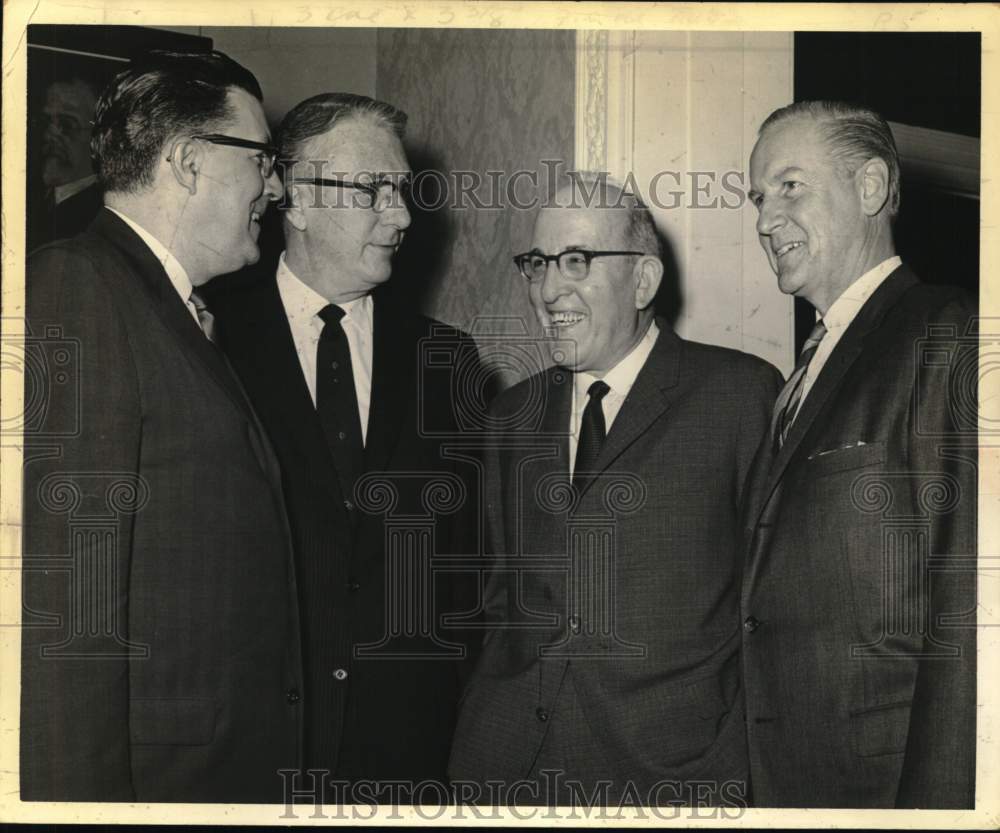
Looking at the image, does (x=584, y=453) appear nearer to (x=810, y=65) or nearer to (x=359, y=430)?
(x=359, y=430)

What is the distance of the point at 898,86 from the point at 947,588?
2.99 feet

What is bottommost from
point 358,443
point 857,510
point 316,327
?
point 857,510

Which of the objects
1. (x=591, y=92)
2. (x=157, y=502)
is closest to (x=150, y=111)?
(x=157, y=502)

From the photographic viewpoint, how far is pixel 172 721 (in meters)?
2.14

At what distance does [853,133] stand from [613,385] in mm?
622

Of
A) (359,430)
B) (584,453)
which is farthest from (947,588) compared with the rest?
(359,430)

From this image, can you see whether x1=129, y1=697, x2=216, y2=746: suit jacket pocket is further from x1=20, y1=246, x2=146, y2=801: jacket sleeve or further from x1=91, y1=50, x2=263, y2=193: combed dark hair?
x1=91, y1=50, x2=263, y2=193: combed dark hair

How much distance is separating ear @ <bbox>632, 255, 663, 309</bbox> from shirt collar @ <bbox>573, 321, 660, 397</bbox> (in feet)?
0.15

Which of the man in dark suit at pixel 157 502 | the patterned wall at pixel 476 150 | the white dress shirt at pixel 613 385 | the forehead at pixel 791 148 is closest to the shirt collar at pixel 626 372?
the white dress shirt at pixel 613 385

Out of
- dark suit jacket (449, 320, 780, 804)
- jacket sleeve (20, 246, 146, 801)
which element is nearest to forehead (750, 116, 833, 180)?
dark suit jacket (449, 320, 780, 804)

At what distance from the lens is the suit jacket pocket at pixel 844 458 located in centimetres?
217

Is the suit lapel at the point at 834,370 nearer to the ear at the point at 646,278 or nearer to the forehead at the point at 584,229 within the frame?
the ear at the point at 646,278

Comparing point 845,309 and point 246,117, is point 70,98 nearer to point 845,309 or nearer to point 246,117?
point 246,117

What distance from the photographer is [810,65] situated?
2.29 metres
